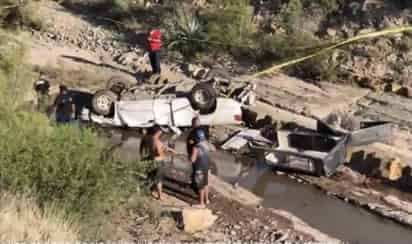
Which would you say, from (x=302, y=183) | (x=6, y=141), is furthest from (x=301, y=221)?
(x=6, y=141)

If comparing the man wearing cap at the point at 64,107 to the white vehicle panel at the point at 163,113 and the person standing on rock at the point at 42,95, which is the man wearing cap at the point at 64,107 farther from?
the white vehicle panel at the point at 163,113

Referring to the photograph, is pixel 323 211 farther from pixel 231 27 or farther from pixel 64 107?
pixel 231 27

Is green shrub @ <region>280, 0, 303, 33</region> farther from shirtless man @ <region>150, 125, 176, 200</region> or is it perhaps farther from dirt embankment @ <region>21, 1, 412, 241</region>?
shirtless man @ <region>150, 125, 176, 200</region>

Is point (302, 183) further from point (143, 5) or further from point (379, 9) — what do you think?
point (143, 5)

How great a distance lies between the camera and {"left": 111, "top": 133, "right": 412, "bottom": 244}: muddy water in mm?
13359

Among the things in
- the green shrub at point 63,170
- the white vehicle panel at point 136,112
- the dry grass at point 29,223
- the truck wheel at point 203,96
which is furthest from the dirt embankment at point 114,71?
the white vehicle panel at point 136,112

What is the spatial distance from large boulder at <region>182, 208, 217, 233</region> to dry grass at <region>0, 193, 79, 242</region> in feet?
9.36

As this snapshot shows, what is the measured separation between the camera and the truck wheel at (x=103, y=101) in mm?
16703

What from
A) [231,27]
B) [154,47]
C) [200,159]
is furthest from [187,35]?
[200,159]

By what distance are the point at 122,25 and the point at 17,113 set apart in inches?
518

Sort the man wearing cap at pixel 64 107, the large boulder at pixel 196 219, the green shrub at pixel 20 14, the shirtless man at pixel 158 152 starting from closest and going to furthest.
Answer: the large boulder at pixel 196 219, the shirtless man at pixel 158 152, the man wearing cap at pixel 64 107, the green shrub at pixel 20 14

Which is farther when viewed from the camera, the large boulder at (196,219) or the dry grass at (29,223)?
the large boulder at (196,219)

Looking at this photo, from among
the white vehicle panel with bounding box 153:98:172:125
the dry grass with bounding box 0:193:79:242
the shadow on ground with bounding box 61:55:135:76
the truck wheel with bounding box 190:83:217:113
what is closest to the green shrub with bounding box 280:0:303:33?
the shadow on ground with bounding box 61:55:135:76

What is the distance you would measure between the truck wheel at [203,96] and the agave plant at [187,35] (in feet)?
18.2
